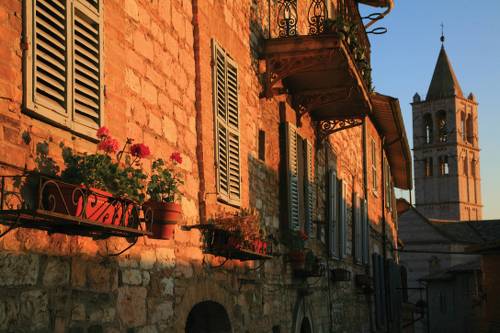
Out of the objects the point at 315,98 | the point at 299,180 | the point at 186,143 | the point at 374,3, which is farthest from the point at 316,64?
the point at 374,3

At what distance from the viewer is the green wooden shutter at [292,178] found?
33.7 ft

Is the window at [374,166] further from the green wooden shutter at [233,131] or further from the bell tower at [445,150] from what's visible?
the bell tower at [445,150]

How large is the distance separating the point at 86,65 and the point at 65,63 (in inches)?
11.3

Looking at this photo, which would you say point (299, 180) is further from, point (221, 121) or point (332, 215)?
point (221, 121)

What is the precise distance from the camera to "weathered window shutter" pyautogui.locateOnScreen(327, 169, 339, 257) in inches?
516

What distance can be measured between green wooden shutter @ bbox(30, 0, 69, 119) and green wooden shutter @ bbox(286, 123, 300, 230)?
19.1 ft

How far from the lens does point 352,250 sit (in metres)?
15.7

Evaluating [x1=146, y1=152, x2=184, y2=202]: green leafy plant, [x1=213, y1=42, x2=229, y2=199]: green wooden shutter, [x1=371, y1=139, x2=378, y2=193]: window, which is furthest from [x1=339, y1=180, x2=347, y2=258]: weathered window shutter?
[x1=146, y1=152, x2=184, y2=202]: green leafy plant

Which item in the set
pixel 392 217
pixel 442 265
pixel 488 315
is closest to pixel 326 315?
pixel 488 315

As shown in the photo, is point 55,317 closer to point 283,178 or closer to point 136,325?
point 136,325

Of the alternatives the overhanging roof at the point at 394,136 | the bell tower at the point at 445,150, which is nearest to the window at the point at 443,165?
the bell tower at the point at 445,150

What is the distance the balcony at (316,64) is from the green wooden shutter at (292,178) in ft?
2.11

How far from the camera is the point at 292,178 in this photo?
10453mm

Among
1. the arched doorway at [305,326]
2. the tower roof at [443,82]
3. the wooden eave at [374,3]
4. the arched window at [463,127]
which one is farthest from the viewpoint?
the arched window at [463,127]
